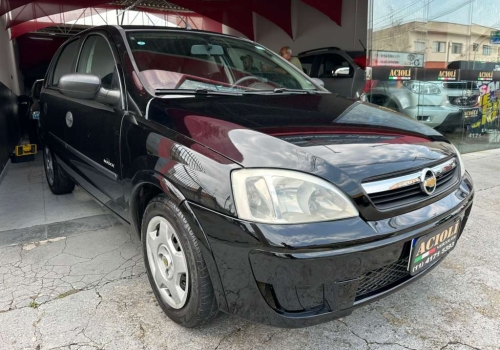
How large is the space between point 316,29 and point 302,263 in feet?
39.6

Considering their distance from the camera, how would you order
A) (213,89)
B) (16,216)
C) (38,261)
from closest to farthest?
(213,89), (38,261), (16,216)

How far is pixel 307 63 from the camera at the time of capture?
8.64 meters

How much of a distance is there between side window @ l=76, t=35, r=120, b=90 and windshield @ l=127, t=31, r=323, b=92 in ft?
0.63

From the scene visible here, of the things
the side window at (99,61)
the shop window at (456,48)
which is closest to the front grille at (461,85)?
the shop window at (456,48)

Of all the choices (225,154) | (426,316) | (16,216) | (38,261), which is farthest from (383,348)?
(16,216)

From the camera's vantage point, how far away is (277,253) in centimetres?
153

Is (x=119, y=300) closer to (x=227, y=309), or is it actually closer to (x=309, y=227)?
(x=227, y=309)

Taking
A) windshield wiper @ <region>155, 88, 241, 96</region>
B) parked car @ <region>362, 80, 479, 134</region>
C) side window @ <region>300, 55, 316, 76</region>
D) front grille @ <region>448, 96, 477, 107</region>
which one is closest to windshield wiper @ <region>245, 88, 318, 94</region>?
windshield wiper @ <region>155, 88, 241, 96</region>

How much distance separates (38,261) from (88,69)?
149cm

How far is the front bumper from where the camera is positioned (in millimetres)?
1536

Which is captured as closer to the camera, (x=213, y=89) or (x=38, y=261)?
(x=213, y=89)

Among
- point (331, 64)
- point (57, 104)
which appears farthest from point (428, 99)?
point (57, 104)

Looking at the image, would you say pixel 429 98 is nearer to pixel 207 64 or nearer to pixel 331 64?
pixel 331 64

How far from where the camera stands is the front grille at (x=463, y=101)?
22.1 feet
